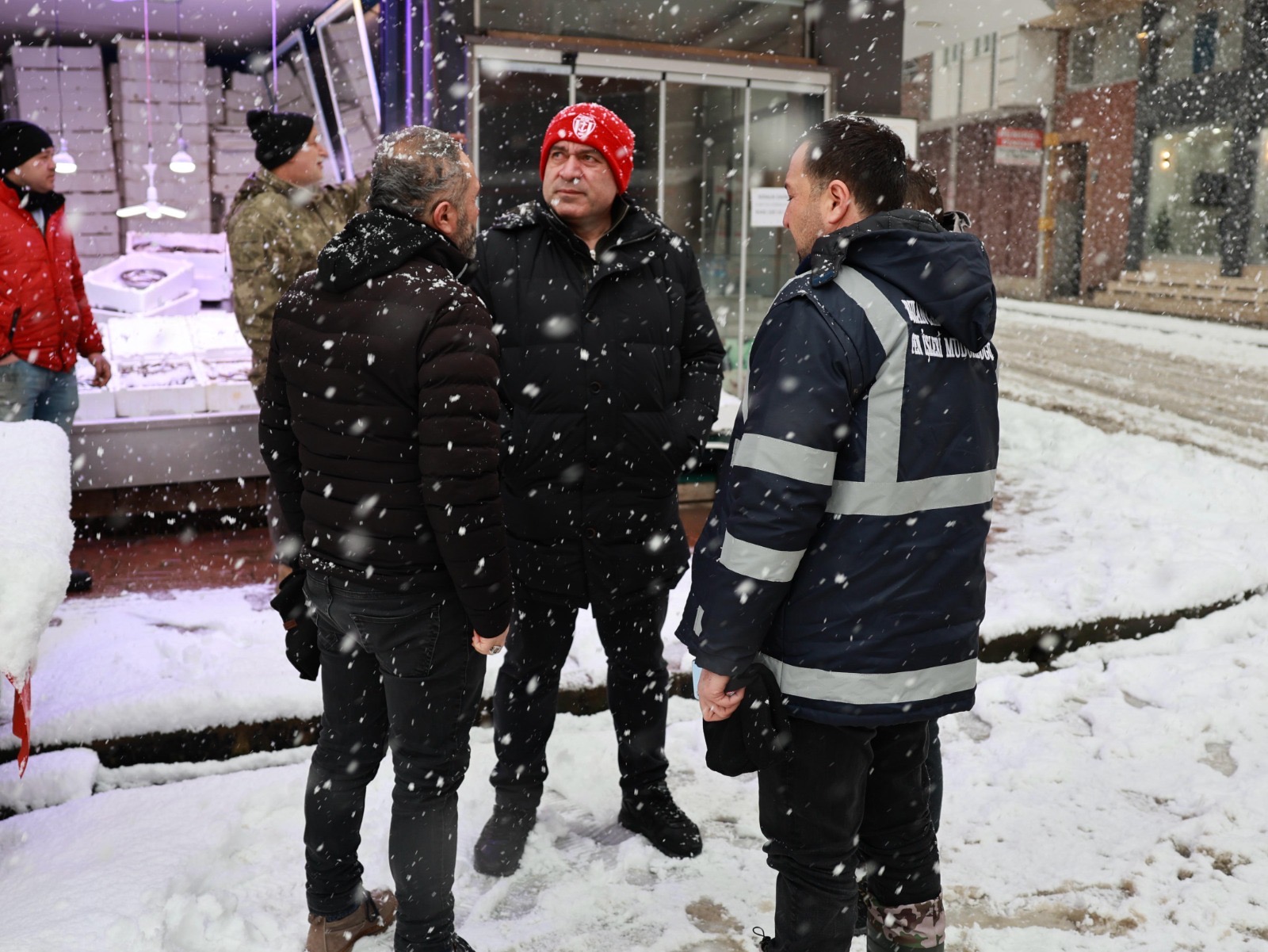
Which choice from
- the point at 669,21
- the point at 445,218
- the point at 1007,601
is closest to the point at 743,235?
the point at 669,21

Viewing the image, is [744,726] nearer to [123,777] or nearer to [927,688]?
[927,688]

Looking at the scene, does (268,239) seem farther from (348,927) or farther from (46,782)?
(348,927)

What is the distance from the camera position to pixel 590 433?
309 cm

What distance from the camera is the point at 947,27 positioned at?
26.1 feet

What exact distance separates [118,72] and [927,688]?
9.23 metres

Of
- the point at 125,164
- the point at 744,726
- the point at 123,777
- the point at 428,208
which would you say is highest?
the point at 125,164

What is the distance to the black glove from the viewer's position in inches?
108

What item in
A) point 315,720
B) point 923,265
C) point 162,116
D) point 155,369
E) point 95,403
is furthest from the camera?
point 162,116

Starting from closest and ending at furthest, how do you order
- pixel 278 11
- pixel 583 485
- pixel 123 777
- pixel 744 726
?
1. pixel 744 726
2. pixel 583 485
3. pixel 123 777
4. pixel 278 11

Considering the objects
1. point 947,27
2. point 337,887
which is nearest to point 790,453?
point 337,887

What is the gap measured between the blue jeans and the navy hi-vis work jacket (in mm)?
3907

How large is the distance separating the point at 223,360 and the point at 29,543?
15.3 ft

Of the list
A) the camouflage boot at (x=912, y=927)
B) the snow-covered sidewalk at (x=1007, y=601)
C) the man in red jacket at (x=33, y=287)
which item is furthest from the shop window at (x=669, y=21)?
the camouflage boot at (x=912, y=927)

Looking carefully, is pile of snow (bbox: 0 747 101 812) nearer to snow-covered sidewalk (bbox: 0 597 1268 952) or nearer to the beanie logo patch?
snow-covered sidewalk (bbox: 0 597 1268 952)
